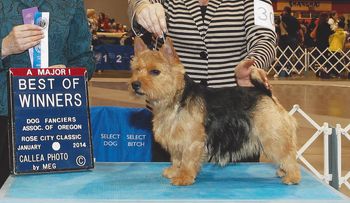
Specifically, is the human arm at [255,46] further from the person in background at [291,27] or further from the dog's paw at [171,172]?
the person in background at [291,27]

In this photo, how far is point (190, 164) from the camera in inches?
70.2

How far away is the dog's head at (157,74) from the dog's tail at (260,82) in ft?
0.93

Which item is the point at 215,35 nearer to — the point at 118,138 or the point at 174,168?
the point at 174,168

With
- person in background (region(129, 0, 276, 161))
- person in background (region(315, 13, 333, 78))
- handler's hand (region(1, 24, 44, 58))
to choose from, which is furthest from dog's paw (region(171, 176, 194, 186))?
person in background (region(315, 13, 333, 78))

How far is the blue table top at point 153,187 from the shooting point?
62.2 inches

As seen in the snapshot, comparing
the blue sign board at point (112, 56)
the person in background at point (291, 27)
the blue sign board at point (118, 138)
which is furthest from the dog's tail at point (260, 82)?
the person in background at point (291, 27)

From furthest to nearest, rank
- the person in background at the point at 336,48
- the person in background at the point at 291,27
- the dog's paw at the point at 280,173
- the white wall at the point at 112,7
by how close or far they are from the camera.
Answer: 1. the white wall at the point at 112,7
2. the person in background at the point at 336,48
3. the person in background at the point at 291,27
4. the dog's paw at the point at 280,173

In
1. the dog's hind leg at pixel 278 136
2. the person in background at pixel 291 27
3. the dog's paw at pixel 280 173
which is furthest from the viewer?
the person in background at pixel 291 27

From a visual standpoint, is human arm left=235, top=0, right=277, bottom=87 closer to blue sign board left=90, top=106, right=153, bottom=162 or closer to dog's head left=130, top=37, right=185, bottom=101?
dog's head left=130, top=37, right=185, bottom=101

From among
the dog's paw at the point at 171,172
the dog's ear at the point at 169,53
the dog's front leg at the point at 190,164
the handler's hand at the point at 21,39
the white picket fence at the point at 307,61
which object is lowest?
the white picket fence at the point at 307,61

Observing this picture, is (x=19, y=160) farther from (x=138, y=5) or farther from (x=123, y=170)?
(x=138, y=5)

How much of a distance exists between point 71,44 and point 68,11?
0.49 ft

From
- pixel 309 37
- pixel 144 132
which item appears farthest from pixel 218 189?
pixel 309 37

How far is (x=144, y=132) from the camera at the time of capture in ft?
11.6
